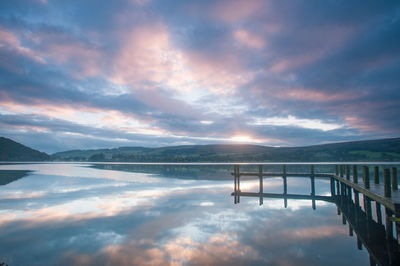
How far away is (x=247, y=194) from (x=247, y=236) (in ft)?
42.3

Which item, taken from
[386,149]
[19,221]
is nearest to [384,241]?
[19,221]

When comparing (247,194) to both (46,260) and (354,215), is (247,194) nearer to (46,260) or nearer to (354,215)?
(354,215)

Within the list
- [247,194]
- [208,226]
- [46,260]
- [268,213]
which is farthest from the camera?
[247,194]

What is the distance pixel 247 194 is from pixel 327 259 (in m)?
15.6

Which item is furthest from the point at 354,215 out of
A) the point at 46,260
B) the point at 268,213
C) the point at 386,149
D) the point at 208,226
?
the point at 386,149

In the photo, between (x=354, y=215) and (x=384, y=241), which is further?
(x=354, y=215)

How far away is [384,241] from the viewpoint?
42.3 ft

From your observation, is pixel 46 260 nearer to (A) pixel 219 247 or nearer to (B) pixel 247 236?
(A) pixel 219 247

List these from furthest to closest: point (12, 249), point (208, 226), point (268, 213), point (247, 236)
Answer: point (268, 213), point (208, 226), point (247, 236), point (12, 249)

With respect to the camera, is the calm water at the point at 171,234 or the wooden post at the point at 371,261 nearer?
the wooden post at the point at 371,261

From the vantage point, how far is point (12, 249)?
12.4 meters

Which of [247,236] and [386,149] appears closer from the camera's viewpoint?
[247,236]

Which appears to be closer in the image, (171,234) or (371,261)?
(371,261)

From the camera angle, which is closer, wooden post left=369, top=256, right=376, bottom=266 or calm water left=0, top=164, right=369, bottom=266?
wooden post left=369, top=256, right=376, bottom=266
